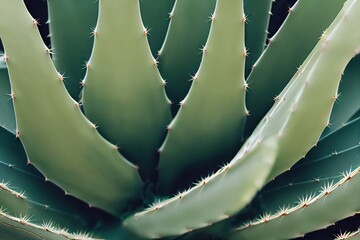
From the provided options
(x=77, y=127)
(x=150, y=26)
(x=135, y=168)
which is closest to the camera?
(x=77, y=127)

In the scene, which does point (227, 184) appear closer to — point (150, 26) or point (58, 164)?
point (58, 164)

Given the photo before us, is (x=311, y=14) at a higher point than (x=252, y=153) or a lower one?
higher

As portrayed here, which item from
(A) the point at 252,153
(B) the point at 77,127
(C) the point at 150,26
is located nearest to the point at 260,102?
(C) the point at 150,26

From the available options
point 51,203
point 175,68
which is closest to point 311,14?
point 175,68

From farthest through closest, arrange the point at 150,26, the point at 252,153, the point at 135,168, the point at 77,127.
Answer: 1. the point at 150,26
2. the point at 135,168
3. the point at 77,127
4. the point at 252,153

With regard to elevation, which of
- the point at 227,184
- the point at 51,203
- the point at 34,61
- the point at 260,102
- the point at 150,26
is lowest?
the point at 227,184

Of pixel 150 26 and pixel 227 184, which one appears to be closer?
pixel 227 184
